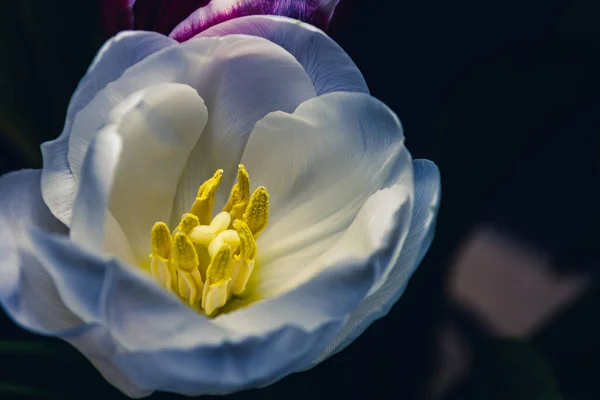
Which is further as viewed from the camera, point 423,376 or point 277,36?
point 423,376

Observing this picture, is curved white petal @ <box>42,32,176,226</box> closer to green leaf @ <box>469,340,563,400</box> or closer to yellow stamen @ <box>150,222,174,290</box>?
yellow stamen @ <box>150,222,174,290</box>

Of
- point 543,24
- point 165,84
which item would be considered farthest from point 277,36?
point 543,24

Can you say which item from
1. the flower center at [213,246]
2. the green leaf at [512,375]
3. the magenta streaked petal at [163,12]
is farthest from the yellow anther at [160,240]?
the green leaf at [512,375]

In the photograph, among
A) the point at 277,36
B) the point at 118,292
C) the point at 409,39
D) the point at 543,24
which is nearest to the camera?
the point at 118,292

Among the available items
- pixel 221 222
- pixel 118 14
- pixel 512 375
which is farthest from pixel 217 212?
pixel 512 375

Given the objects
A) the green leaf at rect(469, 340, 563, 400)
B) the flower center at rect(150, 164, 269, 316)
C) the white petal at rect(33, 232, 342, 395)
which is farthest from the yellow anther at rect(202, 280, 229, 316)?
the green leaf at rect(469, 340, 563, 400)

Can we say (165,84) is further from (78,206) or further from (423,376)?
(423,376)

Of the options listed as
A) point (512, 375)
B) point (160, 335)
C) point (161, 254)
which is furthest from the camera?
point (512, 375)

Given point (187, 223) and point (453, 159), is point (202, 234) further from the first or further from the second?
point (453, 159)
